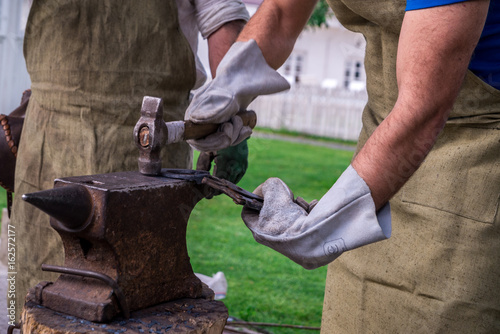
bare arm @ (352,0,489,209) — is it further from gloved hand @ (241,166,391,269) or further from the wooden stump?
the wooden stump

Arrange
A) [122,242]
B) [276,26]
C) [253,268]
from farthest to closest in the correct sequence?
[253,268] → [276,26] → [122,242]

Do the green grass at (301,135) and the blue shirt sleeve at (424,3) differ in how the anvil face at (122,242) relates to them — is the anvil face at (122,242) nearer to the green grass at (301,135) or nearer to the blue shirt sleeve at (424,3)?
the blue shirt sleeve at (424,3)

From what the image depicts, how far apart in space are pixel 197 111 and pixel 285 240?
1.97 feet

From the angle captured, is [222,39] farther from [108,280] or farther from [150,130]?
[108,280]

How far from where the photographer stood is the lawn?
168 inches

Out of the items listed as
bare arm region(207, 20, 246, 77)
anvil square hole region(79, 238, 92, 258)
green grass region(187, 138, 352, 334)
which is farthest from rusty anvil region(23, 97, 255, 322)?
green grass region(187, 138, 352, 334)

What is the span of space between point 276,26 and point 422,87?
87 cm

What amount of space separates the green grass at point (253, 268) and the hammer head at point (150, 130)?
2.49 meters

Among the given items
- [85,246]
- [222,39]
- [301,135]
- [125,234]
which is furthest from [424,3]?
[301,135]

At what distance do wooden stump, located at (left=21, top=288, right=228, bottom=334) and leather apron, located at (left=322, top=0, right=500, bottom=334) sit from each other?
0.71 meters

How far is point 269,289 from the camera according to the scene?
187 inches

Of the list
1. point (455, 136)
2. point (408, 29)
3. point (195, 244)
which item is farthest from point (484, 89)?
point (195, 244)

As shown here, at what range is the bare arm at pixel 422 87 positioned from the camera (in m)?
1.35

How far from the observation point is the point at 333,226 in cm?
143
